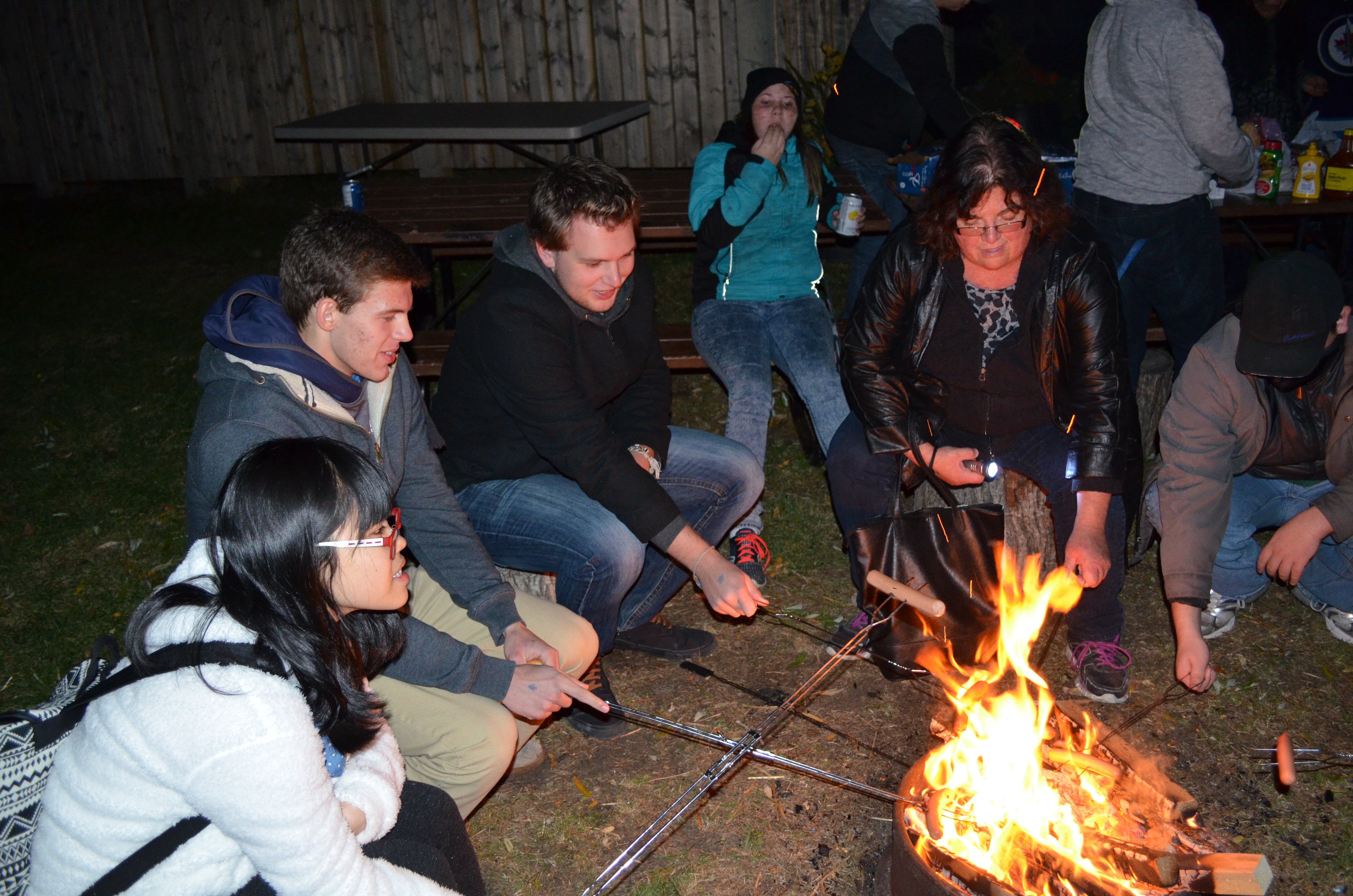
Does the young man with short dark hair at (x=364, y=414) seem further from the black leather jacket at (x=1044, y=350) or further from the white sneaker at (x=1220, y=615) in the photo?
the white sneaker at (x=1220, y=615)

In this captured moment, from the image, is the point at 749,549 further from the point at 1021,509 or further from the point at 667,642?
the point at 1021,509

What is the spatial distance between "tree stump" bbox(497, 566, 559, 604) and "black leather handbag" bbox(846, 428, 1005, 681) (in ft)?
3.63

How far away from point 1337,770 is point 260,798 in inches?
124

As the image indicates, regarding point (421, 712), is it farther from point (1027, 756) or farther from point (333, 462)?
point (1027, 756)

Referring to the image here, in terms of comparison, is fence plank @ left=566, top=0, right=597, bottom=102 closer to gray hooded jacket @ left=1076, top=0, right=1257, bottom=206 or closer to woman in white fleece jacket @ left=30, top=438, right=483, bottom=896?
gray hooded jacket @ left=1076, top=0, right=1257, bottom=206

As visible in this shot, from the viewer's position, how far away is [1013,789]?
8.14 feet

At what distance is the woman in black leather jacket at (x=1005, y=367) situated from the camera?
332cm

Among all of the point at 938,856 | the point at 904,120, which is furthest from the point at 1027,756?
the point at 904,120

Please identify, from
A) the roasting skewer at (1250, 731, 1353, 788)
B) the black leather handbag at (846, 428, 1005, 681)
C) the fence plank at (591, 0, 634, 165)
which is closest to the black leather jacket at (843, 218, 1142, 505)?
the black leather handbag at (846, 428, 1005, 681)

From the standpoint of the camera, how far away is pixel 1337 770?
3.14 m

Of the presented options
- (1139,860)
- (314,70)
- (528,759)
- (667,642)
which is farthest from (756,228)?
(314,70)

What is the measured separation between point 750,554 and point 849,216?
1794mm

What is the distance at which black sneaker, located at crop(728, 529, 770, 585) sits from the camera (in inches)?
163

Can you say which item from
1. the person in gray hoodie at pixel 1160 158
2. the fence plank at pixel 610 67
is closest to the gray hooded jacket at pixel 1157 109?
the person in gray hoodie at pixel 1160 158
